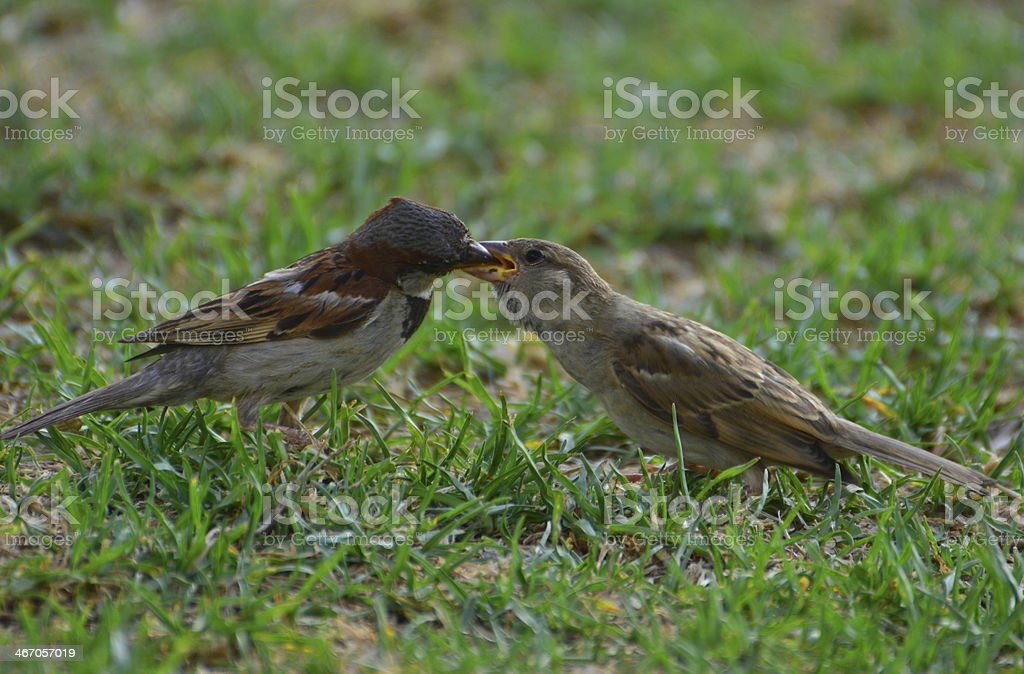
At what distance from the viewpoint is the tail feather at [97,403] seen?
420 cm

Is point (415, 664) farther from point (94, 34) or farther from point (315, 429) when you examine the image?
point (94, 34)

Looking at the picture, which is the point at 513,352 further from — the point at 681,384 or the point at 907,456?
the point at 907,456

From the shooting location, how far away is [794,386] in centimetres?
480

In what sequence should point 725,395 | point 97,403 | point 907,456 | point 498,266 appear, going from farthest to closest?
1. point 498,266
2. point 725,395
3. point 907,456
4. point 97,403

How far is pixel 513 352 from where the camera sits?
5.95 meters

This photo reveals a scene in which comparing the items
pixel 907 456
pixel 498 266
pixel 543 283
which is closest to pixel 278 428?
pixel 498 266

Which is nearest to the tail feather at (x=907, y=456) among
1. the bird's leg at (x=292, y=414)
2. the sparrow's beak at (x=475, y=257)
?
the sparrow's beak at (x=475, y=257)

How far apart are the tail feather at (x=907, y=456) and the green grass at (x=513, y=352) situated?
11 centimetres

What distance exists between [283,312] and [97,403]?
760mm

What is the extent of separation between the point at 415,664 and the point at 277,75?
585 centimetres

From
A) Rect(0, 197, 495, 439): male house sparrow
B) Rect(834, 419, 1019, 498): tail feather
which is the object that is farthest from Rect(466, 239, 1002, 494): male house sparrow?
Rect(0, 197, 495, 439): male house sparrow

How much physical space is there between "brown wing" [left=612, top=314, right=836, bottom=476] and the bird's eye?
569 millimetres

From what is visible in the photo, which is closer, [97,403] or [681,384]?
[97,403]

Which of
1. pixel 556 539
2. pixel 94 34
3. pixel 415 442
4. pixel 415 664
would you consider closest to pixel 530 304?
pixel 415 442
